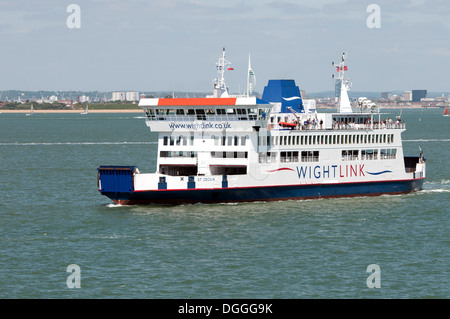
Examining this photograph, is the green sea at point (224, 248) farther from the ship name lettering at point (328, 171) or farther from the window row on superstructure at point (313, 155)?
the window row on superstructure at point (313, 155)

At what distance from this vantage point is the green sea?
31.5 meters

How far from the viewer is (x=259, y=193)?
166 ft

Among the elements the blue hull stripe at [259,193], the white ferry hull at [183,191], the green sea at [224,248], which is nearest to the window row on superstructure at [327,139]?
the white ferry hull at [183,191]

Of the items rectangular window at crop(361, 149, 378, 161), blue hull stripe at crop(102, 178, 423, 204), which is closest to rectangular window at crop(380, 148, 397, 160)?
rectangular window at crop(361, 149, 378, 161)

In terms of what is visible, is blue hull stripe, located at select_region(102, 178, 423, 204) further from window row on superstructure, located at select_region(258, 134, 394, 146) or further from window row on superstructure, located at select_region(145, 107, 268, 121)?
window row on superstructure, located at select_region(145, 107, 268, 121)

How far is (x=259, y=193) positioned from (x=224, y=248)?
12.6m

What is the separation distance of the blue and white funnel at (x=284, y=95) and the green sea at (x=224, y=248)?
8310mm

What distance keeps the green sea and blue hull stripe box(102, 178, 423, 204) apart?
54cm

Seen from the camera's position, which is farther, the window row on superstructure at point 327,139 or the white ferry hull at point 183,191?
the window row on superstructure at point 327,139

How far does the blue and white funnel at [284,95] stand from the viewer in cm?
5737

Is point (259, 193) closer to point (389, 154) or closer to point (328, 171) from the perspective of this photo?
point (328, 171)
